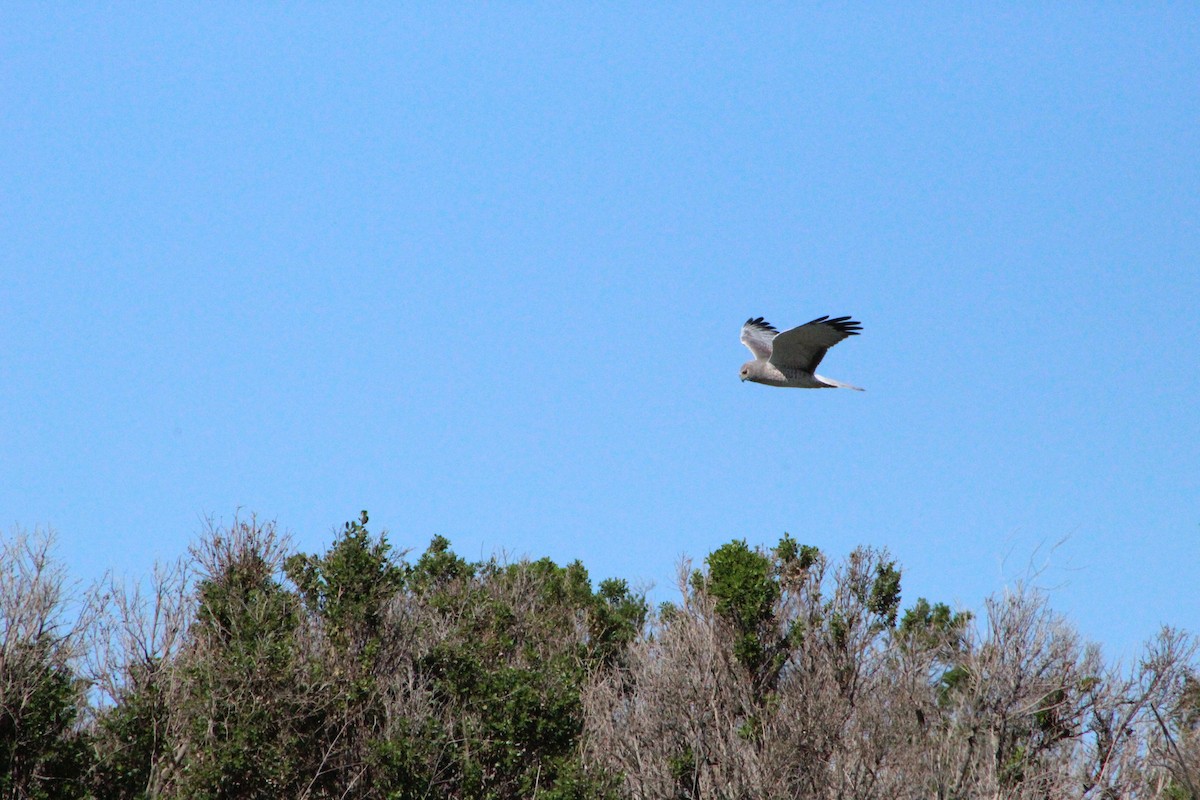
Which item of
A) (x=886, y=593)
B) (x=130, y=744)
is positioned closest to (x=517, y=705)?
(x=130, y=744)

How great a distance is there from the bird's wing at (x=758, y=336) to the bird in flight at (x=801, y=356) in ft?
2.05

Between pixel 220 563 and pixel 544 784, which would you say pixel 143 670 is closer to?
pixel 220 563

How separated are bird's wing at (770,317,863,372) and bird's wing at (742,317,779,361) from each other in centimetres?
226

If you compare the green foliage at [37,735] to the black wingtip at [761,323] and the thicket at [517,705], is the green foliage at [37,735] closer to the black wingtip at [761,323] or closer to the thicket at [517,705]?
the thicket at [517,705]

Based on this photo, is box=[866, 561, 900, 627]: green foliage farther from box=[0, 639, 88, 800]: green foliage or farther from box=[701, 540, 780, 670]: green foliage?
box=[0, 639, 88, 800]: green foliage

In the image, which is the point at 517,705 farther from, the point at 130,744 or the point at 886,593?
the point at 886,593

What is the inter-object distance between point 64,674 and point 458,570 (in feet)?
65.4

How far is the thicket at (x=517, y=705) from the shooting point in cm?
2341

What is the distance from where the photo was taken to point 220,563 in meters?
27.8

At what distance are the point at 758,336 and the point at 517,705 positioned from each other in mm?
8544

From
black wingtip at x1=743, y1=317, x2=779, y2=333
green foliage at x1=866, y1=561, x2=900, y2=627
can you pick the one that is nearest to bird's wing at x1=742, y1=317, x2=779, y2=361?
black wingtip at x1=743, y1=317, x2=779, y2=333

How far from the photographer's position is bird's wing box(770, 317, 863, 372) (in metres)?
21.7

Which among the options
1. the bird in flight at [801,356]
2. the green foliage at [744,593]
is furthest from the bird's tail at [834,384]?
the green foliage at [744,593]

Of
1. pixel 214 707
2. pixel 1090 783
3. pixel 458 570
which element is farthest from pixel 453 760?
pixel 458 570
